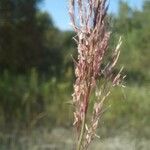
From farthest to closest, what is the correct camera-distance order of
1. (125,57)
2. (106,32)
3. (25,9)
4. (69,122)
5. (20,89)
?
(125,57)
(25,9)
(20,89)
(69,122)
(106,32)

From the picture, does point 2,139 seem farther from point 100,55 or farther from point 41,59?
point 41,59

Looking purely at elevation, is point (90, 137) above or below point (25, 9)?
below

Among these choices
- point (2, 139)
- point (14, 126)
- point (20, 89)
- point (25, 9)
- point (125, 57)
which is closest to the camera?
point (2, 139)

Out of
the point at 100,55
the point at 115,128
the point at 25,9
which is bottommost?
the point at 115,128

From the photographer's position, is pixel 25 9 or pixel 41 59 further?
pixel 41 59

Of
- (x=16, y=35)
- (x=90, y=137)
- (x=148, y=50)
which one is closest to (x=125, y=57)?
(x=148, y=50)

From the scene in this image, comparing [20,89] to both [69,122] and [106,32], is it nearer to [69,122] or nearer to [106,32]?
[69,122]
